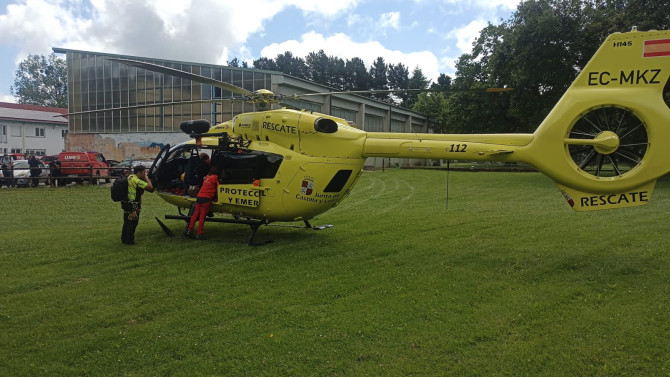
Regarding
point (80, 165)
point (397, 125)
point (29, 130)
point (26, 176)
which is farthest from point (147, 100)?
point (29, 130)

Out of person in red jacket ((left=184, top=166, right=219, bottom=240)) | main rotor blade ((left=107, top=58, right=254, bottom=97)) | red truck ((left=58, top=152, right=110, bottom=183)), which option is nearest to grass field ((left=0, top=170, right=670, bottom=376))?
person in red jacket ((left=184, top=166, right=219, bottom=240))

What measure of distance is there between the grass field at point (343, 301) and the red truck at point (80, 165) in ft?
45.8

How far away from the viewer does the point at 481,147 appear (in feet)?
26.9

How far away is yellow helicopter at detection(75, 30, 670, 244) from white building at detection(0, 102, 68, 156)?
63161 millimetres

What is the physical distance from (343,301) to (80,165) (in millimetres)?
24738

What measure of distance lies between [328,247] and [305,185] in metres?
1.44

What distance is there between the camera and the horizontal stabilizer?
736 centimetres

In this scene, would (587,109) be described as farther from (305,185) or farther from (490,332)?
(305,185)


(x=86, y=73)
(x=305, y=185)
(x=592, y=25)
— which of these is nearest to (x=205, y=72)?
(x=86, y=73)

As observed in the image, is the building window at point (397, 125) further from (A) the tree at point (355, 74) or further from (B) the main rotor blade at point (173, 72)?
(A) the tree at point (355, 74)

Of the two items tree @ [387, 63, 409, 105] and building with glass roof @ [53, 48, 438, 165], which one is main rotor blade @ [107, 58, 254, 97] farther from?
tree @ [387, 63, 409, 105]

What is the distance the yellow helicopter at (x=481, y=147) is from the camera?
286 inches

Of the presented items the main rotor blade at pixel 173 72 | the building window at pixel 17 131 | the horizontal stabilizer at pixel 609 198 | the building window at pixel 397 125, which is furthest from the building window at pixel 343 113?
the building window at pixel 17 131

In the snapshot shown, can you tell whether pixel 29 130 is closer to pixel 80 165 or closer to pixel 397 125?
pixel 80 165
